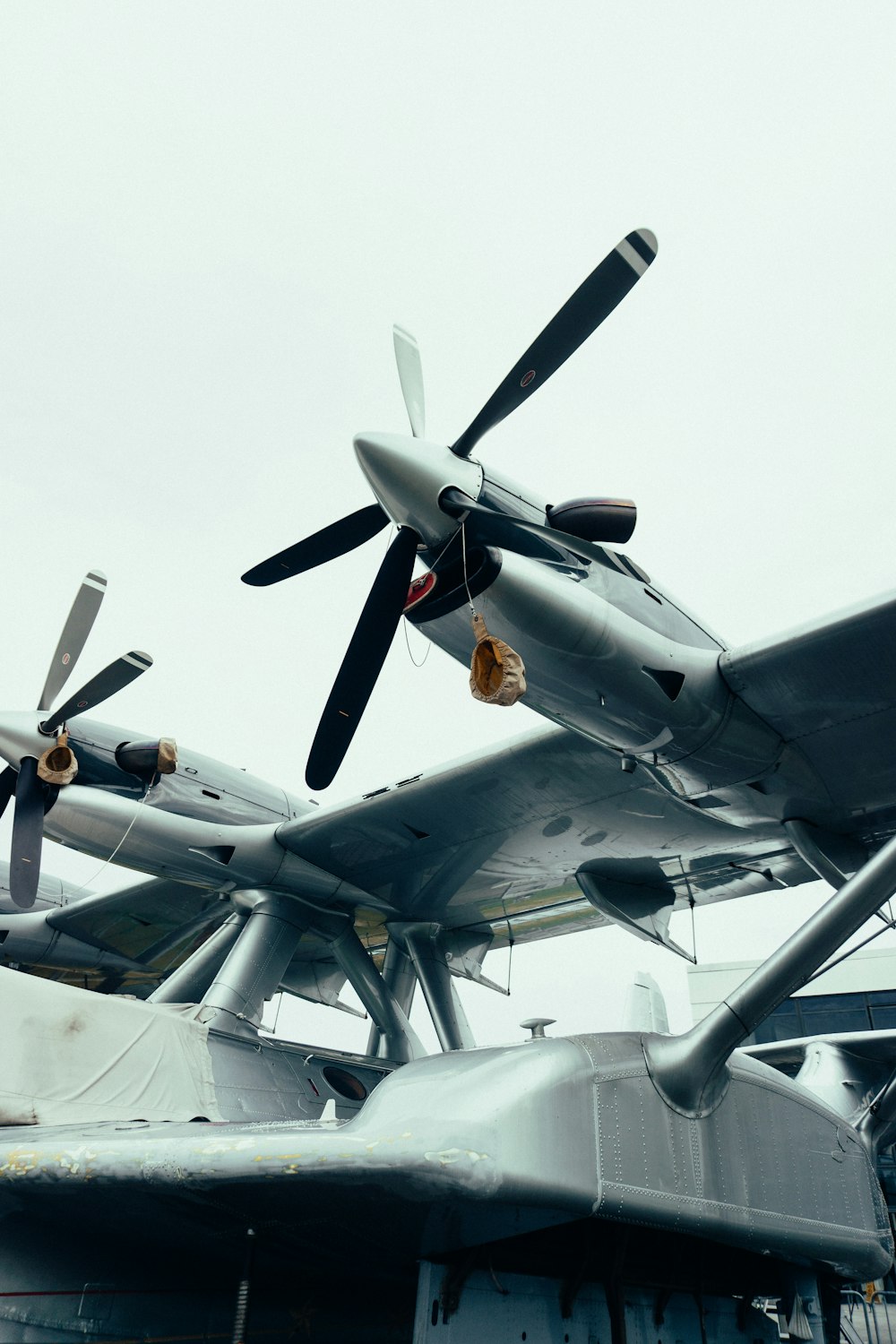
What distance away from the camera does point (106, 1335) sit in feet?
20.7

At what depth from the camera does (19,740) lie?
11062 mm

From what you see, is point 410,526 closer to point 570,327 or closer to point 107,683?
point 570,327

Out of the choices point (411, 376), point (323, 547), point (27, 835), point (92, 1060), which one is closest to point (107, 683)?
point (27, 835)

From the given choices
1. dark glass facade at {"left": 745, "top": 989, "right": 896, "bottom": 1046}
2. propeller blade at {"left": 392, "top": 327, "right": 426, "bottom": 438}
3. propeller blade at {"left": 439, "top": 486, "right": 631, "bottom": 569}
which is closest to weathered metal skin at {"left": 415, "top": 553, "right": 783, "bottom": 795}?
propeller blade at {"left": 439, "top": 486, "right": 631, "bottom": 569}

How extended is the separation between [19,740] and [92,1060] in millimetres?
4035

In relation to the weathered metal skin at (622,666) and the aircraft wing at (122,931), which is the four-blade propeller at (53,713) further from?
the weathered metal skin at (622,666)

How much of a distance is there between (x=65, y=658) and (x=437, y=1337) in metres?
8.53

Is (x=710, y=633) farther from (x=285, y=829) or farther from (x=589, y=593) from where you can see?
(x=285, y=829)

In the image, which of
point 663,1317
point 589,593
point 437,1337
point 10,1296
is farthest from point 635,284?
point 10,1296

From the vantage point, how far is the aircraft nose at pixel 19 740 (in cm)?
1105

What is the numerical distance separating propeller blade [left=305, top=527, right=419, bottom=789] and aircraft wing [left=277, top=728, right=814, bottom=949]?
2.59 metres

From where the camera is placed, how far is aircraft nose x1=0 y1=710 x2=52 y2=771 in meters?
11.1

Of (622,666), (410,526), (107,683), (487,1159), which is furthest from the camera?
(107,683)

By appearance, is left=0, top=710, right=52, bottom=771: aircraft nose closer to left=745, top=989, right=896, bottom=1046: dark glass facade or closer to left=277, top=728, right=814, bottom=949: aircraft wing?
left=277, top=728, right=814, bottom=949: aircraft wing
